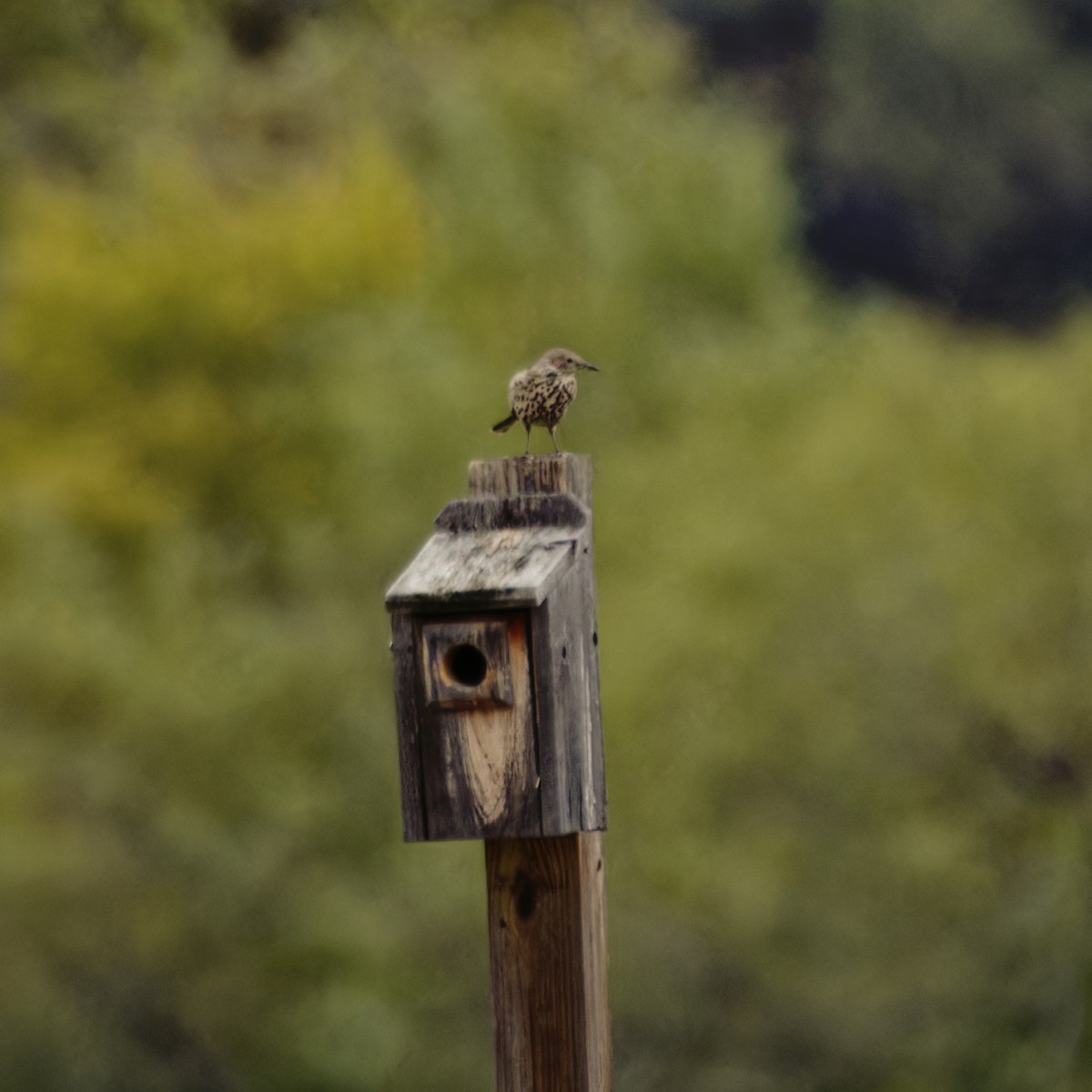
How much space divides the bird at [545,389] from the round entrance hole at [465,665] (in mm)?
616

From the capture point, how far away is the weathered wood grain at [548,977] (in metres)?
4.05

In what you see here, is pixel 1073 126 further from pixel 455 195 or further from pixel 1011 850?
pixel 1011 850

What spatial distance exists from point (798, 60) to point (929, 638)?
98.4 feet

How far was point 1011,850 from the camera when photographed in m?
13.3

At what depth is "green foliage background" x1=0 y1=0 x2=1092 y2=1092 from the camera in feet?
42.3

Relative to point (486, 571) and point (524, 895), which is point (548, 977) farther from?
point (486, 571)

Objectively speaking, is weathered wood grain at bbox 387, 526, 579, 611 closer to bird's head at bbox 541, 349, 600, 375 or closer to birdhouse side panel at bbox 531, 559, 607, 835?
birdhouse side panel at bbox 531, 559, 607, 835

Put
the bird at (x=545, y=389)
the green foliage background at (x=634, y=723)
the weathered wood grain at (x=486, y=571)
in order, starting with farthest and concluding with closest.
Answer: the green foliage background at (x=634, y=723) < the bird at (x=545, y=389) < the weathered wood grain at (x=486, y=571)

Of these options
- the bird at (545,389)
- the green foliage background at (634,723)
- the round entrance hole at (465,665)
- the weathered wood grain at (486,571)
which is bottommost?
the green foliage background at (634,723)

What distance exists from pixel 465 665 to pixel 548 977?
0.59m

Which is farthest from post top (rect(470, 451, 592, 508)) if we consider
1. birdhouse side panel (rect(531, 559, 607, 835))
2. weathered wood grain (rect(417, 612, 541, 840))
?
weathered wood grain (rect(417, 612, 541, 840))

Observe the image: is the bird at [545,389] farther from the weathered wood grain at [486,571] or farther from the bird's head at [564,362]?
the weathered wood grain at [486,571]

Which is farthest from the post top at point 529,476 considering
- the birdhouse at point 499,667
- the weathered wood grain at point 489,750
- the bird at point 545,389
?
the bird at point 545,389

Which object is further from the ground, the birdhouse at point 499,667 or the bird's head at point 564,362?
the bird's head at point 564,362
